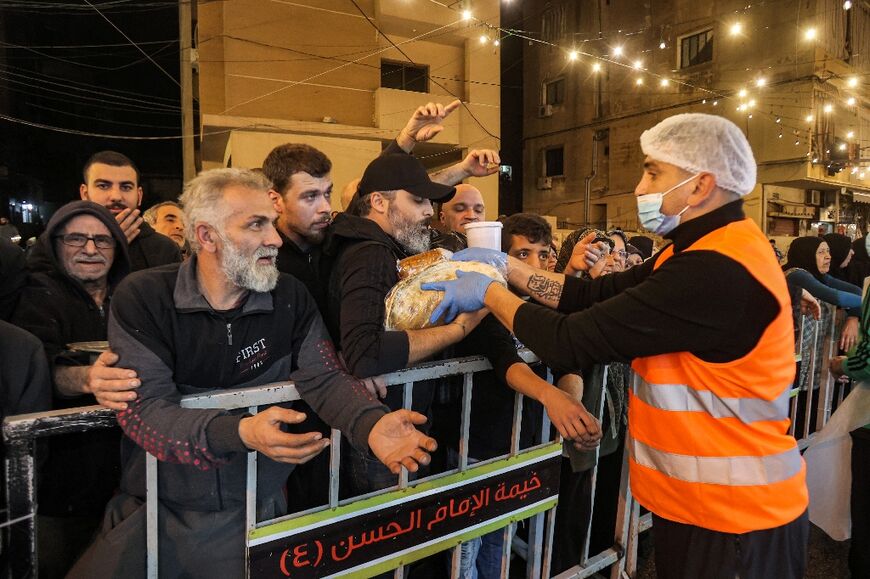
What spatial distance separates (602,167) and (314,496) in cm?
2584

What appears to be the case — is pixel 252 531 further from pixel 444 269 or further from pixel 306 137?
pixel 306 137

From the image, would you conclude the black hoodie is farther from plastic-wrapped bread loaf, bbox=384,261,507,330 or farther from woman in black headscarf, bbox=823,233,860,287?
woman in black headscarf, bbox=823,233,860,287

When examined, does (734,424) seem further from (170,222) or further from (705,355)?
(170,222)

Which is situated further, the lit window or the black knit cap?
the lit window

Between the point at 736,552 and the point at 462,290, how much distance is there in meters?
1.45

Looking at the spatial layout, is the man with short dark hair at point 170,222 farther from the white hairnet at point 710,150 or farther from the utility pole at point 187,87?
the utility pole at point 187,87

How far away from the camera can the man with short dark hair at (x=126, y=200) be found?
3326 mm

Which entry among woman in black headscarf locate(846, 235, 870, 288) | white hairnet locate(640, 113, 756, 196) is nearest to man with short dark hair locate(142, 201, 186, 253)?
white hairnet locate(640, 113, 756, 196)

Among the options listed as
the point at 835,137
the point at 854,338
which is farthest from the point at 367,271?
the point at 835,137

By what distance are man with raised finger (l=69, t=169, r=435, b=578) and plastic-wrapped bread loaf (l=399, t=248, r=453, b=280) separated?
0.44 m

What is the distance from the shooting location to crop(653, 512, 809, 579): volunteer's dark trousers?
1929 mm

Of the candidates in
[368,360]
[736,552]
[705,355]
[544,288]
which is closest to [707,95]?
[544,288]

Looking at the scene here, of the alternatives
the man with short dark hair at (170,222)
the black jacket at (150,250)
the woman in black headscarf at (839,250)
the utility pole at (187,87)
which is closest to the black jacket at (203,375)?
the black jacket at (150,250)

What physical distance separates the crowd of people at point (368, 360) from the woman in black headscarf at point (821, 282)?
377cm
